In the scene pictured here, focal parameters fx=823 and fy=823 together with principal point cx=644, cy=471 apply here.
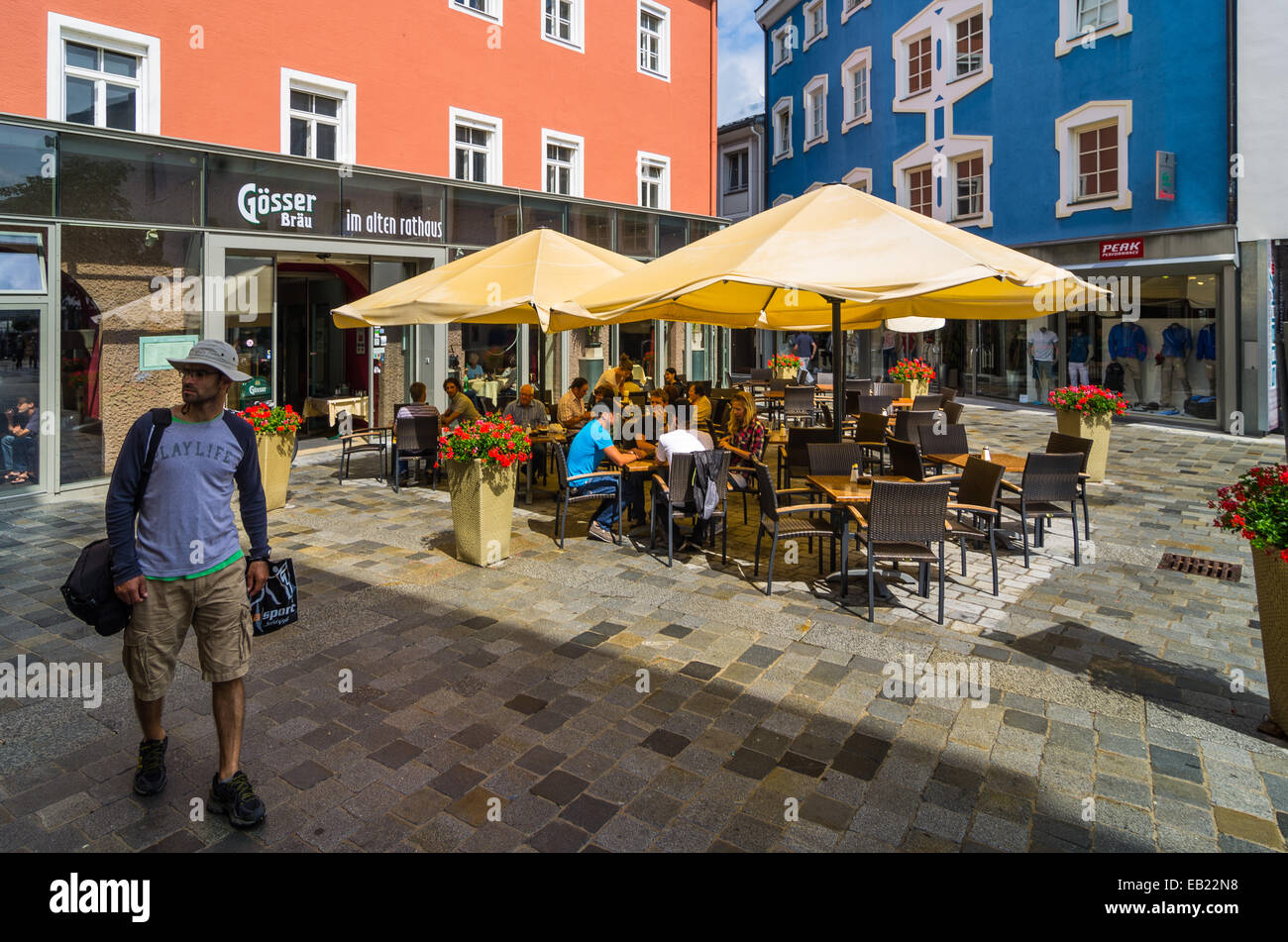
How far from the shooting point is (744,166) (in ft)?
118

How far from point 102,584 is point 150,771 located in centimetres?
94

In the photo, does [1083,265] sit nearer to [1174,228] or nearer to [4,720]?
[1174,228]

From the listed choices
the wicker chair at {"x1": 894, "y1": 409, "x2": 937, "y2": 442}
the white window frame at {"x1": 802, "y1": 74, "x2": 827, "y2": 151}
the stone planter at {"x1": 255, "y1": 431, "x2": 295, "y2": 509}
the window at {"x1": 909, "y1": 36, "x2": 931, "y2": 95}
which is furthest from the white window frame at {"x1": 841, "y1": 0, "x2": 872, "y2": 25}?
the stone planter at {"x1": 255, "y1": 431, "x2": 295, "y2": 509}

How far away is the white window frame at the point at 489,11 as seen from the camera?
16.0 metres

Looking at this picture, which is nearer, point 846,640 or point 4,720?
point 4,720

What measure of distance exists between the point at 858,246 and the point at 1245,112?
1538cm

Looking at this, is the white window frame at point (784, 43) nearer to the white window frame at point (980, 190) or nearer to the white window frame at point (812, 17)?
the white window frame at point (812, 17)

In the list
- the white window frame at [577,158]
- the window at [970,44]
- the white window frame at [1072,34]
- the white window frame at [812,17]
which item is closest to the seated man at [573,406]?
the white window frame at [577,158]

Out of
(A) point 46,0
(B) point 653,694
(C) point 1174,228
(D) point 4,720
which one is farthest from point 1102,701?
(C) point 1174,228

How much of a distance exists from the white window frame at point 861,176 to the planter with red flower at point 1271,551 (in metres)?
25.2

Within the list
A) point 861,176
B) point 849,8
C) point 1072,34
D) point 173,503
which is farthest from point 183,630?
point 849,8

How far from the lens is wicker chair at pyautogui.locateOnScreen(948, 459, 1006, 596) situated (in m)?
6.75

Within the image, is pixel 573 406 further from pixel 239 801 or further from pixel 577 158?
pixel 577 158

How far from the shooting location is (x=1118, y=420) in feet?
62.7
